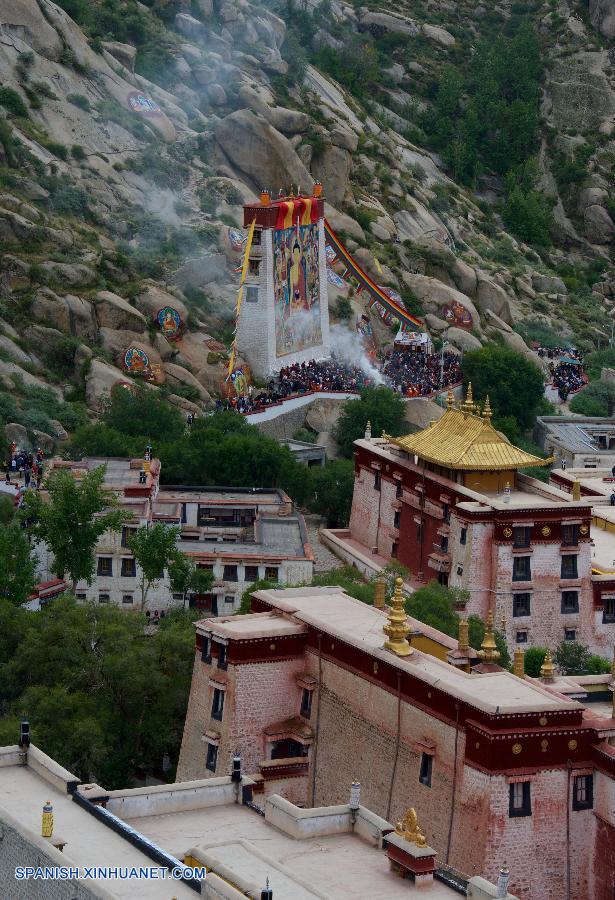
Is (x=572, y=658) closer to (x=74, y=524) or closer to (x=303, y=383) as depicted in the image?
(x=74, y=524)

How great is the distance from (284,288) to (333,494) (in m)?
23.0

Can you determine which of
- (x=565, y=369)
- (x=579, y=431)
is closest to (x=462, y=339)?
(x=565, y=369)

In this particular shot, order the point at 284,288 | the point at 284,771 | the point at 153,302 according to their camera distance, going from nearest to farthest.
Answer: the point at 284,771 → the point at 153,302 → the point at 284,288

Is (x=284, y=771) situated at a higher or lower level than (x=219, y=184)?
lower

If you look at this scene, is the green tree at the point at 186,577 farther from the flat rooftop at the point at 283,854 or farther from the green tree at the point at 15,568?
the flat rooftop at the point at 283,854

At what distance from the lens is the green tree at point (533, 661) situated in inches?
3349

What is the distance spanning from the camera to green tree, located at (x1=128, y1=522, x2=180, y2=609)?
92.3 metres

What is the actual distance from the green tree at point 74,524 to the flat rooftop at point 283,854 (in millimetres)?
32800

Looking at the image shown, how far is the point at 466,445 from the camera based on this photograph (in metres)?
96.1

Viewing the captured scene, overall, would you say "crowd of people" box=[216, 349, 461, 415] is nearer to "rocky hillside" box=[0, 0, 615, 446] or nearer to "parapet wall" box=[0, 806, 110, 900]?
"rocky hillside" box=[0, 0, 615, 446]

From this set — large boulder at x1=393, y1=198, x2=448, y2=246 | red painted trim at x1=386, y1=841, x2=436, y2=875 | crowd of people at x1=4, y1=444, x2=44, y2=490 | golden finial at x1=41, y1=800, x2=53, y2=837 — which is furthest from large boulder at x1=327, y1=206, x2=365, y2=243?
golden finial at x1=41, y1=800, x2=53, y2=837

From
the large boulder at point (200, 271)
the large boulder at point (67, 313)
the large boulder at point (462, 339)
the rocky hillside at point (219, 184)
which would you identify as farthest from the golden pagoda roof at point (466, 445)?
the large boulder at point (462, 339)

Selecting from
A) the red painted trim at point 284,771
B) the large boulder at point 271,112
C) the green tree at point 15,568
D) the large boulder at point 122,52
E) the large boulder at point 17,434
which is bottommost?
the red painted trim at point 284,771

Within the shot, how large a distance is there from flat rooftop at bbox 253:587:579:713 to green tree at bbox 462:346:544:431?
200 feet
